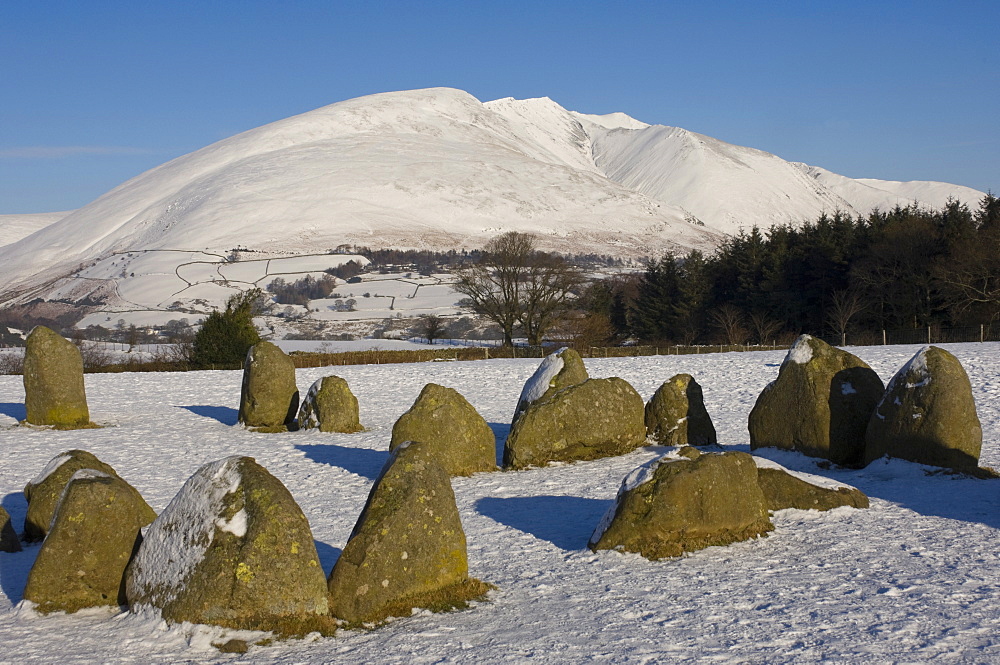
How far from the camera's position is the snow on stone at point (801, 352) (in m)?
15.5

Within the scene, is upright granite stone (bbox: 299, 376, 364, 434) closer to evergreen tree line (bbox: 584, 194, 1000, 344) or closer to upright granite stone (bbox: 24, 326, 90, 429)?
upright granite stone (bbox: 24, 326, 90, 429)

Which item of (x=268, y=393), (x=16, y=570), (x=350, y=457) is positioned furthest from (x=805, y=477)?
(x=268, y=393)

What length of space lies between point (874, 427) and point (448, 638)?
967cm

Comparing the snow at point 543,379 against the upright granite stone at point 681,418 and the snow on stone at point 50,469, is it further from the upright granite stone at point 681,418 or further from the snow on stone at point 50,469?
the snow on stone at point 50,469

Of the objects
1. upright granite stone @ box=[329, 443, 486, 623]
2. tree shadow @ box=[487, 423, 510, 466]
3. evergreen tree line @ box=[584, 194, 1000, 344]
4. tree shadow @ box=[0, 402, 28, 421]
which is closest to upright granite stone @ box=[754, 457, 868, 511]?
upright granite stone @ box=[329, 443, 486, 623]

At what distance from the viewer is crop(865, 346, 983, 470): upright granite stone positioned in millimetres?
13578

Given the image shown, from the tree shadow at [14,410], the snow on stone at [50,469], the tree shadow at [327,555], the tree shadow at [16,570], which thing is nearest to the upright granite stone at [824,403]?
the tree shadow at [327,555]

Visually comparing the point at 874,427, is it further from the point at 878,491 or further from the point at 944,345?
the point at 944,345

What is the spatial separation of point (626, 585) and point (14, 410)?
2299 cm

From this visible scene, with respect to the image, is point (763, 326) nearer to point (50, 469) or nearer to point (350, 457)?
point (350, 457)

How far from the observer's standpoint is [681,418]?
60.1 feet

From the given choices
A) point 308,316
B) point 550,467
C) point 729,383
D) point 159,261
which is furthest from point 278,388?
point 159,261

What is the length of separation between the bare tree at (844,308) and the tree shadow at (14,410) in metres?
42.6

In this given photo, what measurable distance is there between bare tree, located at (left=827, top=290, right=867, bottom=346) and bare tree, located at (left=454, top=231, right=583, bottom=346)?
1819 centimetres
